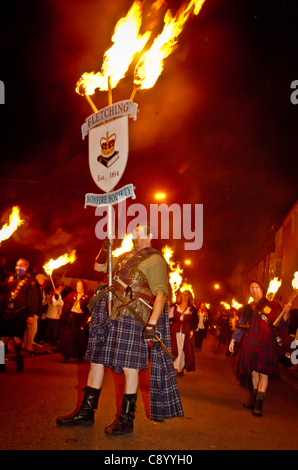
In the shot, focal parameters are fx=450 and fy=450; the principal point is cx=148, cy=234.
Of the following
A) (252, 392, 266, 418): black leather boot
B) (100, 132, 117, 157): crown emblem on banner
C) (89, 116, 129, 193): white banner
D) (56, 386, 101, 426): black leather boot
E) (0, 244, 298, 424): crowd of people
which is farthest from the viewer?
(252, 392, 266, 418): black leather boot

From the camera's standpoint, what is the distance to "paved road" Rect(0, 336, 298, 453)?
4.05 meters

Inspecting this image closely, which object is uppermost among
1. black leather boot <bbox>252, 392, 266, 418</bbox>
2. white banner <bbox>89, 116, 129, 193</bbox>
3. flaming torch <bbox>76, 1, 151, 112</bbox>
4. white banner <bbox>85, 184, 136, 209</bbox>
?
flaming torch <bbox>76, 1, 151, 112</bbox>

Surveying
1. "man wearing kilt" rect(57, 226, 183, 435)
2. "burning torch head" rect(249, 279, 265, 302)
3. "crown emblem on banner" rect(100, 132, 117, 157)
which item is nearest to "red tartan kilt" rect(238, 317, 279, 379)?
"burning torch head" rect(249, 279, 265, 302)

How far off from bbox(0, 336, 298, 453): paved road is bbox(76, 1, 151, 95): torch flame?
3866mm

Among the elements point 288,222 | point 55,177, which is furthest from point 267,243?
point 55,177

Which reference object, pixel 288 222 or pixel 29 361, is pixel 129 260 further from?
pixel 288 222

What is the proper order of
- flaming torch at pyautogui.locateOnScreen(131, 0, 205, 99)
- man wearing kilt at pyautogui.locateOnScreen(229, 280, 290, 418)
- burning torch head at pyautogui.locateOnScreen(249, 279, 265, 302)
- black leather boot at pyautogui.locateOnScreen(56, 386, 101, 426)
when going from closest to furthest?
black leather boot at pyautogui.locateOnScreen(56, 386, 101, 426) → flaming torch at pyautogui.locateOnScreen(131, 0, 205, 99) → man wearing kilt at pyautogui.locateOnScreen(229, 280, 290, 418) → burning torch head at pyautogui.locateOnScreen(249, 279, 265, 302)

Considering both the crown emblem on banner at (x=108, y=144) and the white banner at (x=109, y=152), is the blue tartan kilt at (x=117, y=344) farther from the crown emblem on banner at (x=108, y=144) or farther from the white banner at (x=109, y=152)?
the crown emblem on banner at (x=108, y=144)

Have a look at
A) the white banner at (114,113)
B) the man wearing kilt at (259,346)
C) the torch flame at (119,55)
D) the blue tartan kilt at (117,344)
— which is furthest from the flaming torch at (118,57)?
the man wearing kilt at (259,346)

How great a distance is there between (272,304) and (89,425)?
3.46 metres

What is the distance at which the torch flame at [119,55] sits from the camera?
219 inches

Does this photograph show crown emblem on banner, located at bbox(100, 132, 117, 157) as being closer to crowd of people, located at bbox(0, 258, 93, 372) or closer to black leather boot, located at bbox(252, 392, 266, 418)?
crowd of people, located at bbox(0, 258, 93, 372)

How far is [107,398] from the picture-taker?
19.7 ft

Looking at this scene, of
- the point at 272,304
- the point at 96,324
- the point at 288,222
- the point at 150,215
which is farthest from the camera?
the point at 288,222
